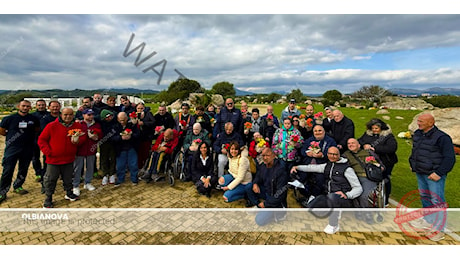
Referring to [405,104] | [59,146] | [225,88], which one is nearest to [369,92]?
[405,104]

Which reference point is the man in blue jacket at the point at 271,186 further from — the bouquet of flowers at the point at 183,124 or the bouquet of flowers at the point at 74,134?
the bouquet of flowers at the point at 74,134

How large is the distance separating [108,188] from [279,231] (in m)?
4.38

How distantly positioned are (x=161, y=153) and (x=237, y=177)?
2428mm

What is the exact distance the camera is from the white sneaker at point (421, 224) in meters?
3.82

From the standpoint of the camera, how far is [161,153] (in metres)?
5.77

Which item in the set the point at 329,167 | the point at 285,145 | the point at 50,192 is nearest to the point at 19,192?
the point at 50,192

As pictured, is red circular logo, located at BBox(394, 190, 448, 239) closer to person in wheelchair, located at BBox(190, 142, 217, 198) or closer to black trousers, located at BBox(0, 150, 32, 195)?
person in wheelchair, located at BBox(190, 142, 217, 198)

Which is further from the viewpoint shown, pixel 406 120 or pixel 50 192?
pixel 406 120

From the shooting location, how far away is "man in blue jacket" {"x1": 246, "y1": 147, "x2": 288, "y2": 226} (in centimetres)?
397

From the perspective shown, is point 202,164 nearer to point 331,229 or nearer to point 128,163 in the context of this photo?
point 128,163

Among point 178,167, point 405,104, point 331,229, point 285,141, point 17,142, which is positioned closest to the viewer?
point 331,229

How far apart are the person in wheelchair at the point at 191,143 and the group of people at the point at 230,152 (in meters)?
0.03

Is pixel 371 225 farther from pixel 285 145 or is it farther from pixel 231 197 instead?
pixel 231 197

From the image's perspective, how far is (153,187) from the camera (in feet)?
18.2
